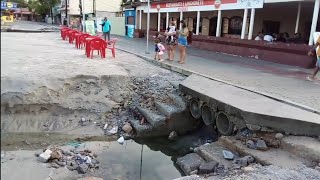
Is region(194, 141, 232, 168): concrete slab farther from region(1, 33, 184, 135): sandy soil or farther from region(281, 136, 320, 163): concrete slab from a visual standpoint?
region(1, 33, 184, 135): sandy soil

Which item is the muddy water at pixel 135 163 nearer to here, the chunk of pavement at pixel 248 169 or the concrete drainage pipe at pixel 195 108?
the concrete drainage pipe at pixel 195 108

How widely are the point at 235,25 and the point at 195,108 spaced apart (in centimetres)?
1325

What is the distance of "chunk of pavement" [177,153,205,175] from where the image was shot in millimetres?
5713

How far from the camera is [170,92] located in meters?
9.09

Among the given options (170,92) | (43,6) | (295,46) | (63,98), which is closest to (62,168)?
(63,98)

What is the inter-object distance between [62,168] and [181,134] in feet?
10.9

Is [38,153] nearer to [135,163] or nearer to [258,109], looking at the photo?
[135,163]

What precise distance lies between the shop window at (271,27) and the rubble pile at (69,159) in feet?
50.7

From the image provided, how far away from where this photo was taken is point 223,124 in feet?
22.5

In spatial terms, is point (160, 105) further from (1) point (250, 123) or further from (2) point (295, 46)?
(2) point (295, 46)

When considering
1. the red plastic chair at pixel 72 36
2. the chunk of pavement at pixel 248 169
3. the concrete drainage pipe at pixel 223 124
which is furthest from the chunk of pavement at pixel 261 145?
the red plastic chair at pixel 72 36

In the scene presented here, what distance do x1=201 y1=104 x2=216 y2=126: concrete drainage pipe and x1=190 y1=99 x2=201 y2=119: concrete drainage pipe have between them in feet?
0.65

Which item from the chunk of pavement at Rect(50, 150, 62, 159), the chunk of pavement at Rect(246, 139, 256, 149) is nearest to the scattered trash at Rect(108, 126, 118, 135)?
the chunk of pavement at Rect(50, 150, 62, 159)

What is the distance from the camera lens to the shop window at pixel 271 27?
61.7 feet
